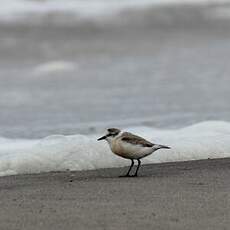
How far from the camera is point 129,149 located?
6656 mm

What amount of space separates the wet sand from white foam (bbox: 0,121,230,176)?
8.6 inches

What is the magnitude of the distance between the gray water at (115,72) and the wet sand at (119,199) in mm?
3018

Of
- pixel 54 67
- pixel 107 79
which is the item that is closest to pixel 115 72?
pixel 107 79

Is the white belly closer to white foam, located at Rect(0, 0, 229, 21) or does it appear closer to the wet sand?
the wet sand

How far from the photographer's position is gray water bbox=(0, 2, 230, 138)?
11.0m

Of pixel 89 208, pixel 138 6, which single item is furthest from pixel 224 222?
pixel 138 6

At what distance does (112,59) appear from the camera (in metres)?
16.7

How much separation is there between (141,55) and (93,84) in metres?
3.23

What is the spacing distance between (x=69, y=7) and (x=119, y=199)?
53.0 feet

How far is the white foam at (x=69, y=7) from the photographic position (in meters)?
20.4

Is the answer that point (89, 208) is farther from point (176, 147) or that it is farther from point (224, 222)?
point (176, 147)

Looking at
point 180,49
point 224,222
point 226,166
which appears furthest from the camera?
point 180,49

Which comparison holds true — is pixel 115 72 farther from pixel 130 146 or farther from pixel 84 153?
pixel 130 146

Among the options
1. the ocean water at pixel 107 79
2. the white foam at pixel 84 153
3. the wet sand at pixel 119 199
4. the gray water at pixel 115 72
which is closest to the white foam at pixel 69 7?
the ocean water at pixel 107 79
